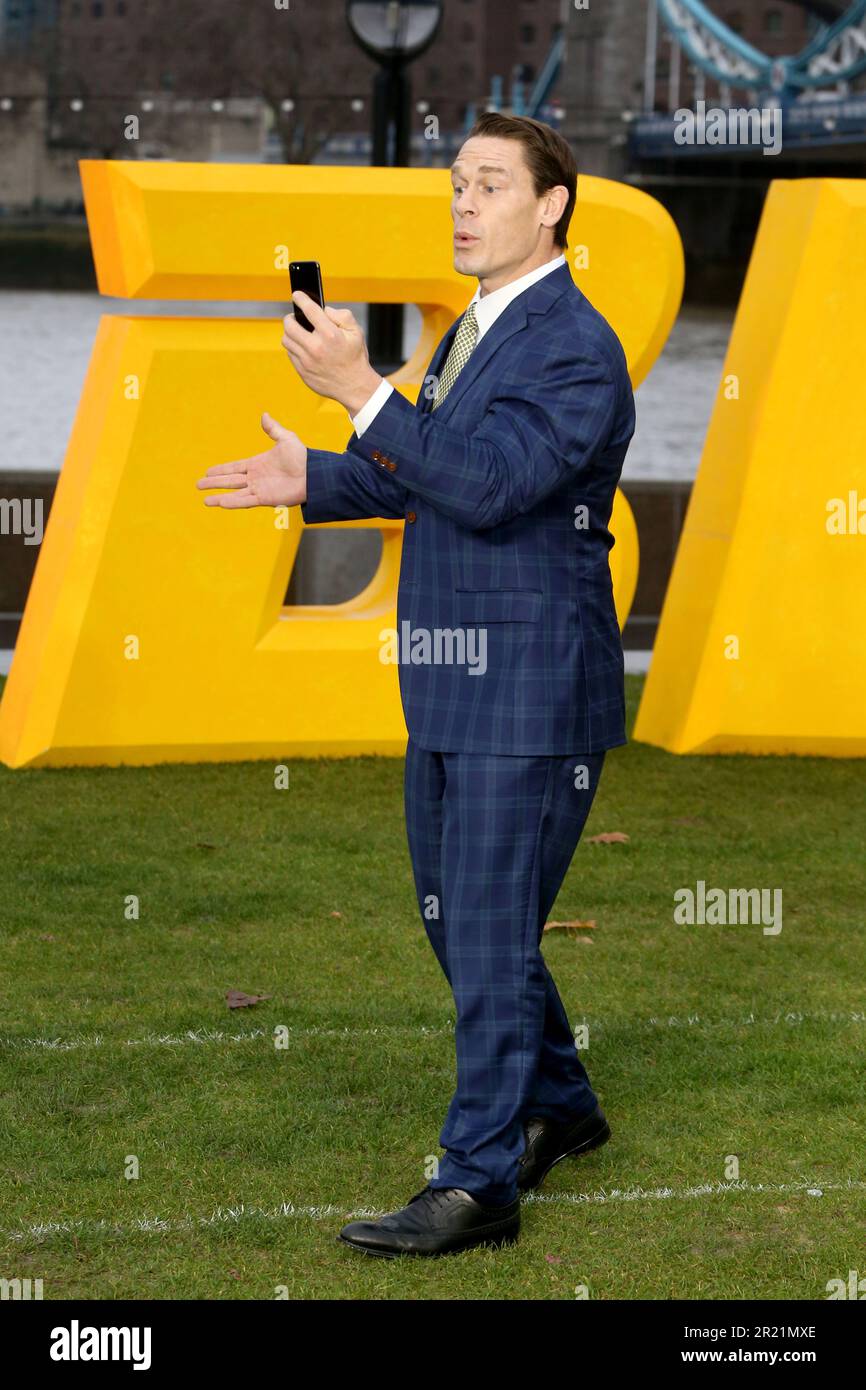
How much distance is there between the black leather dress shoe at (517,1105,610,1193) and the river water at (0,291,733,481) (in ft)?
79.8

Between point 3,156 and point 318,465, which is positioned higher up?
point 3,156

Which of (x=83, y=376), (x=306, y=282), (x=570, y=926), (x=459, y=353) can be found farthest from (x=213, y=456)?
(x=83, y=376)

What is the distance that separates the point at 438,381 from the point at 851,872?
3424 mm

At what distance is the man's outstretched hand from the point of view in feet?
11.7

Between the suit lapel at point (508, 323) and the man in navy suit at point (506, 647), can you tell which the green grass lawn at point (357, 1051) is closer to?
the man in navy suit at point (506, 647)

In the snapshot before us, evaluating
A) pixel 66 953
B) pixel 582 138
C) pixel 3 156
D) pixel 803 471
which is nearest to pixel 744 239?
pixel 582 138

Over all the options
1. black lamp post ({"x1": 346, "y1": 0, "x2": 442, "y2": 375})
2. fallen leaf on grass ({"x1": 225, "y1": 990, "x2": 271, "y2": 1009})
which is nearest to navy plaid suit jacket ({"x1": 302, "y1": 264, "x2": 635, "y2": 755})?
fallen leaf on grass ({"x1": 225, "y1": 990, "x2": 271, "y2": 1009})

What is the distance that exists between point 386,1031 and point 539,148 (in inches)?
90.1

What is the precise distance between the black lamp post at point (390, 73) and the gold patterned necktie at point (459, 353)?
6.29m

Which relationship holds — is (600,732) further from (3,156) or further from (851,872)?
(3,156)

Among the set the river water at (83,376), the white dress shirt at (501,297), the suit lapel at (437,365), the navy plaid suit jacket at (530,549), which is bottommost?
the river water at (83,376)

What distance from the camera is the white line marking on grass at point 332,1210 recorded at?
3.60 metres

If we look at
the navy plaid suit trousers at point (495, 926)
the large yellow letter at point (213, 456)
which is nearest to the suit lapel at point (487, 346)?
the navy plaid suit trousers at point (495, 926)
